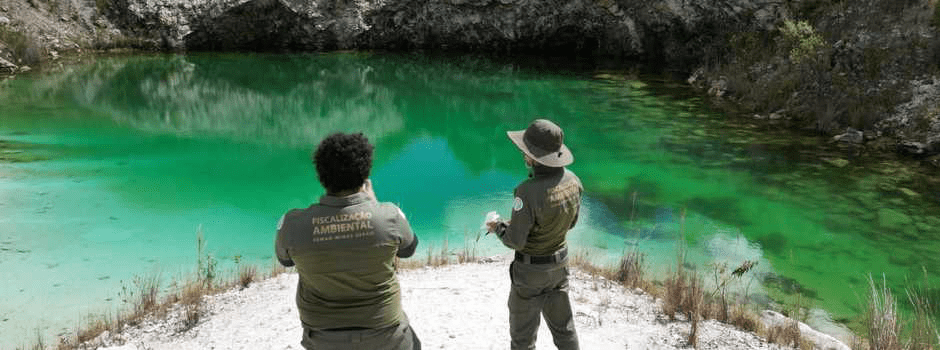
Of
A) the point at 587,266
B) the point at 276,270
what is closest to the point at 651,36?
the point at 587,266

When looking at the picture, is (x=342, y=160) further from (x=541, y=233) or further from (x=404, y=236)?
(x=541, y=233)

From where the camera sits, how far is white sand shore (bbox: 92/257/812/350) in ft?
19.3

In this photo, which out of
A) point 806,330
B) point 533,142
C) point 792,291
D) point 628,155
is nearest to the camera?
point 533,142

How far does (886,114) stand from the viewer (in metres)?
15.1

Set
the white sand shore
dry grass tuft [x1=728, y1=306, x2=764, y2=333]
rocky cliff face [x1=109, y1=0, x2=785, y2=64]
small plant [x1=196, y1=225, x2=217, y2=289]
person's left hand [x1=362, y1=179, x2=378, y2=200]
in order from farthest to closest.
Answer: rocky cliff face [x1=109, y1=0, x2=785, y2=64], small plant [x1=196, y1=225, x2=217, y2=289], dry grass tuft [x1=728, y1=306, x2=764, y2=333], the white sand shore, person's left hand [x1=362, y1=179, x2=378, y2=200]

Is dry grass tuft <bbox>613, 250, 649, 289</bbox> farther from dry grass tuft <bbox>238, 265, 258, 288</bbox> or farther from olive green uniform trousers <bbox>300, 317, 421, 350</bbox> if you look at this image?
olive green uniform trousers <bbox>300, 317, 421, 350</bbox>

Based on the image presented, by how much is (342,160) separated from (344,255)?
1.55 feet

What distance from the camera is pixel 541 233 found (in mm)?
4484

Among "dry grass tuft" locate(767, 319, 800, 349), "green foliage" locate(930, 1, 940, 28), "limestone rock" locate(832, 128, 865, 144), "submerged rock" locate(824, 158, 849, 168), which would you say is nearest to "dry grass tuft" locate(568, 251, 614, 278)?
"dry grass tuft" locate(767, 319, 800, 349)

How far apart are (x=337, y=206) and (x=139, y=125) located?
51.5 feet

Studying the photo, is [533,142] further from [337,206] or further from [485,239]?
[485,239]

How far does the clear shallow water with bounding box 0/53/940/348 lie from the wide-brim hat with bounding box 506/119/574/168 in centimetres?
508

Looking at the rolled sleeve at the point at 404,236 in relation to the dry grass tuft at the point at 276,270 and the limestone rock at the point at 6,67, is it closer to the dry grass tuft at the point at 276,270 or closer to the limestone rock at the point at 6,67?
the dry grass tuft at the point at 276,270

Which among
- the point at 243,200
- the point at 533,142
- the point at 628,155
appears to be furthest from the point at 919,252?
the point at 243,200
